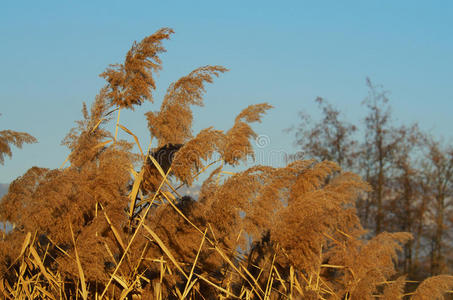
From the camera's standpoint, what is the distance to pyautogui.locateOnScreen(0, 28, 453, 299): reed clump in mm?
3756

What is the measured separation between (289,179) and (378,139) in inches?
695

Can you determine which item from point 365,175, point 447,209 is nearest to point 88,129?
point 365,175

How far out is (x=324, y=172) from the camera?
14.6 feet

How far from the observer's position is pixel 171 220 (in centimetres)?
392

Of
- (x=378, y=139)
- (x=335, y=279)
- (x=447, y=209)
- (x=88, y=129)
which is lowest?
(x=335, y=279)

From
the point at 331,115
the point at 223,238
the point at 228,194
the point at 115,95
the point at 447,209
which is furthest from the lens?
the point at 331,115

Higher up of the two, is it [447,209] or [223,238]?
[447,209]

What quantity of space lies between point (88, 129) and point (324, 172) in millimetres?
2663

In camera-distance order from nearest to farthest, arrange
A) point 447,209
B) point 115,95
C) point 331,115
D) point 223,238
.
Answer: point 223,238, point 115,95, point 447,209, point 331,115

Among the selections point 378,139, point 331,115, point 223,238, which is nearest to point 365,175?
point 378,139

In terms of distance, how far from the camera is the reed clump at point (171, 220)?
3756 millimetres

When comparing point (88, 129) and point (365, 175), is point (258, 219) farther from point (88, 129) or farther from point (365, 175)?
point (365, 175)

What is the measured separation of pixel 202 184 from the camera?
456 cm

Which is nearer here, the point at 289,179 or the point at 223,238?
the point at 289,179
